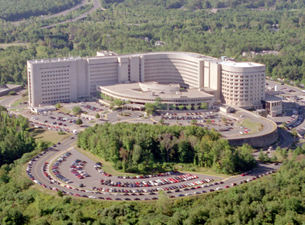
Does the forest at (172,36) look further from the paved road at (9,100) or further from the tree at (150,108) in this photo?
the tree at (150,108)

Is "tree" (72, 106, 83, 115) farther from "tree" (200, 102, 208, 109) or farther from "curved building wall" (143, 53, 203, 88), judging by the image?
"tree" (200, 102, 208, 109)

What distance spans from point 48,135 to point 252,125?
96.5 feet

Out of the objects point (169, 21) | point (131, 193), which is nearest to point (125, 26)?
point (169, 21)

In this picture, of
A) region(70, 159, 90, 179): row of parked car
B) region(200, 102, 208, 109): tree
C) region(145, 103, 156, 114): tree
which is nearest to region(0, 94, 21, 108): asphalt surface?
region(145, 103, 156, 114): tree

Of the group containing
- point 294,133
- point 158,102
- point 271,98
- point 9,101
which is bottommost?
point 294,133

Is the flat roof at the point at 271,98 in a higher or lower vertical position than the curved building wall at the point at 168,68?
lower

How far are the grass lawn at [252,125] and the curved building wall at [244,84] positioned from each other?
874 cm

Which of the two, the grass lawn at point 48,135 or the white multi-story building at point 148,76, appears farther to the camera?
the white multi-story building at point 148,76

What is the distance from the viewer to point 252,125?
79.9 metres

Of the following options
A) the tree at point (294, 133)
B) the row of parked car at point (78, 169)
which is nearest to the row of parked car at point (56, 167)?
the row of parked car at point (78, 169)

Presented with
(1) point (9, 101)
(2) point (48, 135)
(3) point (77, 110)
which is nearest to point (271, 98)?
(3) point (77, 110)

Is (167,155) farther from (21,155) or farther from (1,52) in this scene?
(1,52)

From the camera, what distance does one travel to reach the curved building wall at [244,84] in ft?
291

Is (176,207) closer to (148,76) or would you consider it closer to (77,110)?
(77,110)
